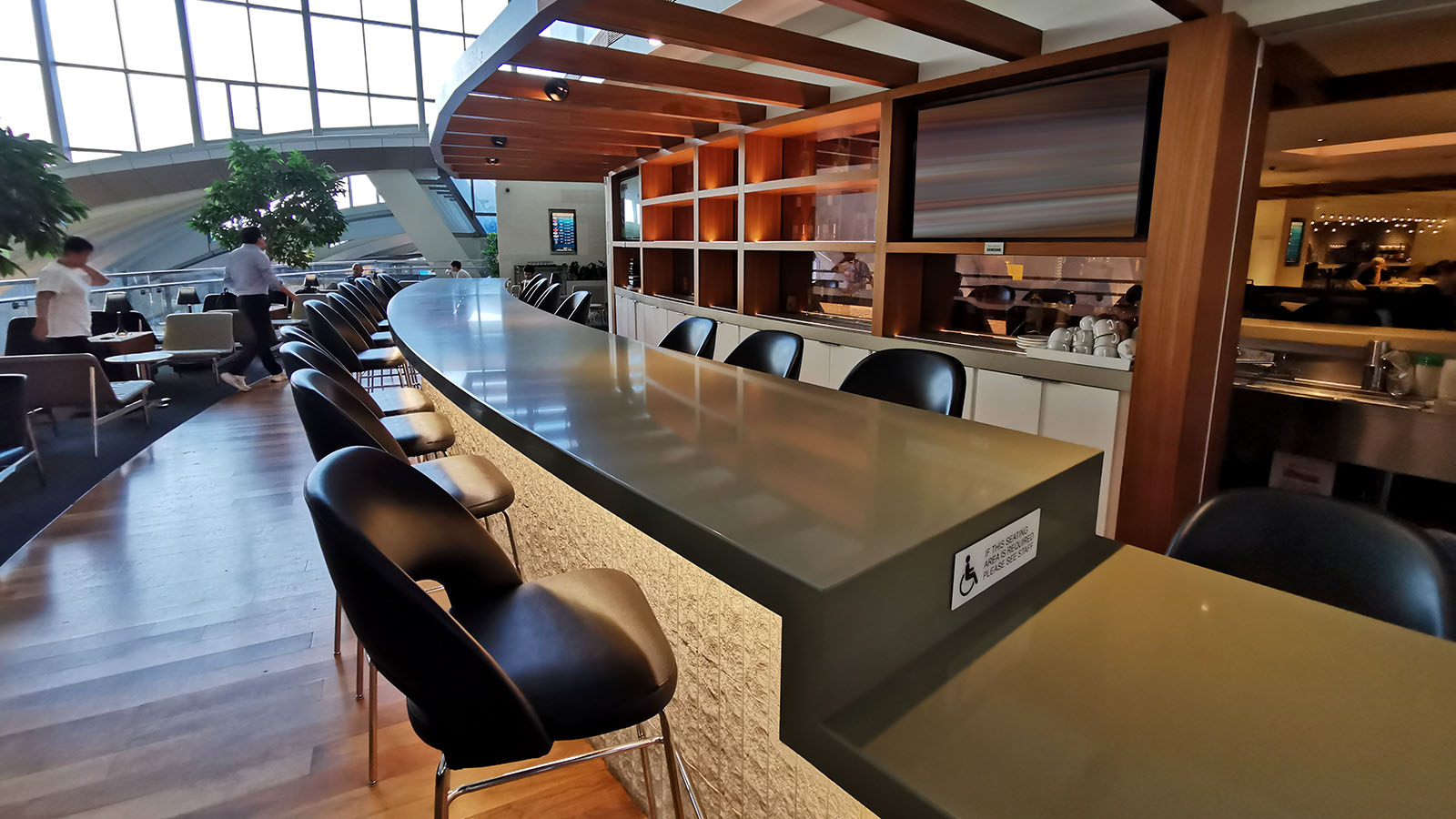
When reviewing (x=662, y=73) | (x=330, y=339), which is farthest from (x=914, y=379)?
(x=330, y=339)

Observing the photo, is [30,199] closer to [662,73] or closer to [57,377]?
[57,377]

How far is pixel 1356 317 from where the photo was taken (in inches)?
172

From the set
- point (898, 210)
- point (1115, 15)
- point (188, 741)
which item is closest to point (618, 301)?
point (898, 210)

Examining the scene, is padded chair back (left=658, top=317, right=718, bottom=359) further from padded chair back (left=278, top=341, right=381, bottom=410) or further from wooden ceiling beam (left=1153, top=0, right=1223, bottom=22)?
wooden ceiling beam (left=1153, top=0, right=1223, bottom=22)

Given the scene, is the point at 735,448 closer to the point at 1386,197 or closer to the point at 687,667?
the point at 687,667

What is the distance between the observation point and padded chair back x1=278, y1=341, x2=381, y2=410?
2201mm

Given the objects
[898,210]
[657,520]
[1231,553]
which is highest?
[898,210]

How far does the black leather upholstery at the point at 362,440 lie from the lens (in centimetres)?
164

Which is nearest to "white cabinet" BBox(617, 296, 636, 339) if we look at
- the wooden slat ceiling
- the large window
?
the wooden slat ceiling

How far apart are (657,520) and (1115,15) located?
330cm

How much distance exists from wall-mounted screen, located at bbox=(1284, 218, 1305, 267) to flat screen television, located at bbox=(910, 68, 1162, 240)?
2.96 m

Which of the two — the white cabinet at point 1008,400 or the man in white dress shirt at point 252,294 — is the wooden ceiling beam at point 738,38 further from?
the man in white dress shirt at point 252,294

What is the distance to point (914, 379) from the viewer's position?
2557 mm

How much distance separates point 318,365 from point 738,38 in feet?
7.59
